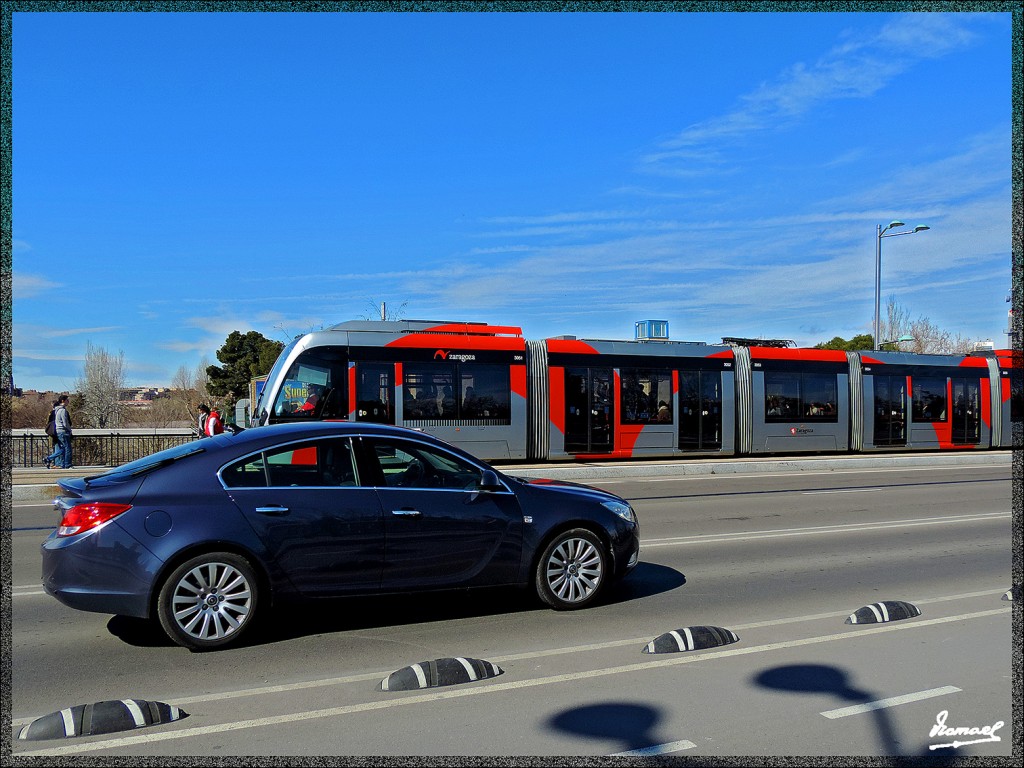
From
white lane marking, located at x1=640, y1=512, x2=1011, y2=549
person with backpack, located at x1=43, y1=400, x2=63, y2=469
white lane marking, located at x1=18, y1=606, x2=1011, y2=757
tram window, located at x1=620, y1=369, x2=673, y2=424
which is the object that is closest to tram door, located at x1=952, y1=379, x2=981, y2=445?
tram window, located at x1=620, y1=369, x2=673, y2=424

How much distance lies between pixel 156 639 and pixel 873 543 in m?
8.45

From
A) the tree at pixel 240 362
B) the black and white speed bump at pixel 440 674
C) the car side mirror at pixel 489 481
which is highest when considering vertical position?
the tree at pixel 240 362

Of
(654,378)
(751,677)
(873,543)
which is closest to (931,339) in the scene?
(654,378)

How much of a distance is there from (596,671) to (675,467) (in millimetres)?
16324

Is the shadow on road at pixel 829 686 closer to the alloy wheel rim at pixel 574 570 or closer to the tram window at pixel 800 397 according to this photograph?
the alloy wheel rim at pixel 574 570

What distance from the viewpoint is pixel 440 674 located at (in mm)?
5230

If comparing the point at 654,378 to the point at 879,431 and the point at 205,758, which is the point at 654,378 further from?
the point at 205,758

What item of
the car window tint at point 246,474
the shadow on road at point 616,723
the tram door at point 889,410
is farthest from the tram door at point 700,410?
the shadow on road at point 616,723

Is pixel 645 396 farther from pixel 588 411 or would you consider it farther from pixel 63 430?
pixel 63 430

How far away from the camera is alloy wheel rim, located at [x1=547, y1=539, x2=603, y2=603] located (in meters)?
6.91

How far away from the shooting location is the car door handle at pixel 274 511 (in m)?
5.96

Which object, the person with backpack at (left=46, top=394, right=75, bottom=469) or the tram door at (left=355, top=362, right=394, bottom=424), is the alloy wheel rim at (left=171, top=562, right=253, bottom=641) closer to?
the tram door at (left=355, top=362, right=394, bottom=424)

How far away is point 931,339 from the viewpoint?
206 ft

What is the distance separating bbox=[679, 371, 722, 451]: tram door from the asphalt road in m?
14.2
